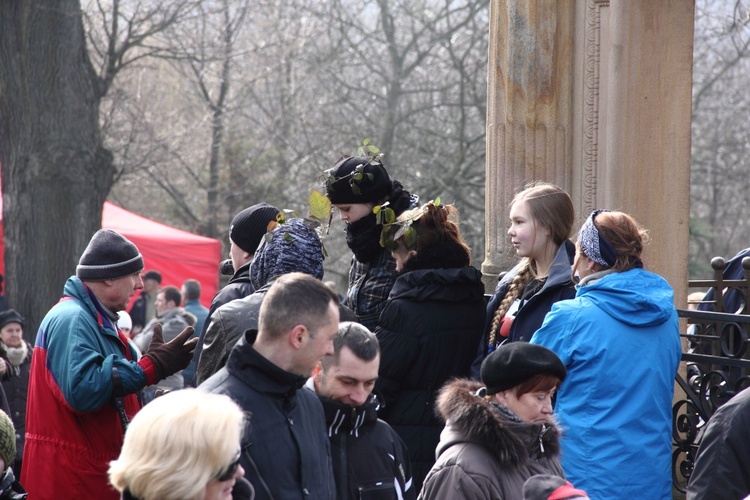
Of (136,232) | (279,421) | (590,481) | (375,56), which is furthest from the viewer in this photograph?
(375,56)

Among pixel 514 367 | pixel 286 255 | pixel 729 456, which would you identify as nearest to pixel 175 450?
pixel 514 367

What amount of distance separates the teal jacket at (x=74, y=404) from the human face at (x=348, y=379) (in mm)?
1274

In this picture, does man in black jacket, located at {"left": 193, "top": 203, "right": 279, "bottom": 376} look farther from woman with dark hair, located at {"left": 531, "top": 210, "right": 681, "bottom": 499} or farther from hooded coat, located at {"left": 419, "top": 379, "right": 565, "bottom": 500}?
hooded coat, located at {"left": 419, "top": 379, "right": 565, "bottom": 500}

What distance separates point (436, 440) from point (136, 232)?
1128cm

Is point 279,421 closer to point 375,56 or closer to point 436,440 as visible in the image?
point 436,440

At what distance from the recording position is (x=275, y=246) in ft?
12.5

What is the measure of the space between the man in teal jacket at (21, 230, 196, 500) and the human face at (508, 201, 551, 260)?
1455 mm

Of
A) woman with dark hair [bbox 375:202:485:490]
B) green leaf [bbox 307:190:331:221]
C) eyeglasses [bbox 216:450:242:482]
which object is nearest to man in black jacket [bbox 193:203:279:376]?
green leaf [bbox 307:190:331:221]

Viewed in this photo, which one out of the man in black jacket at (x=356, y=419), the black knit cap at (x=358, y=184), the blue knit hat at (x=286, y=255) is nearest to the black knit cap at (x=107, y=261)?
the blue knit hat at (x=286, y=255)

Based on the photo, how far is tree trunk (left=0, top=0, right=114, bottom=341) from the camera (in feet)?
36.4

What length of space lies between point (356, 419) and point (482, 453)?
1.53 feet

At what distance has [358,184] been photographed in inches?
177

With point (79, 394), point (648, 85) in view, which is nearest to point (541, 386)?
point (79, 394)

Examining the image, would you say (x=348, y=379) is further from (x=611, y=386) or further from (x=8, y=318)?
(x=8, y=318)
